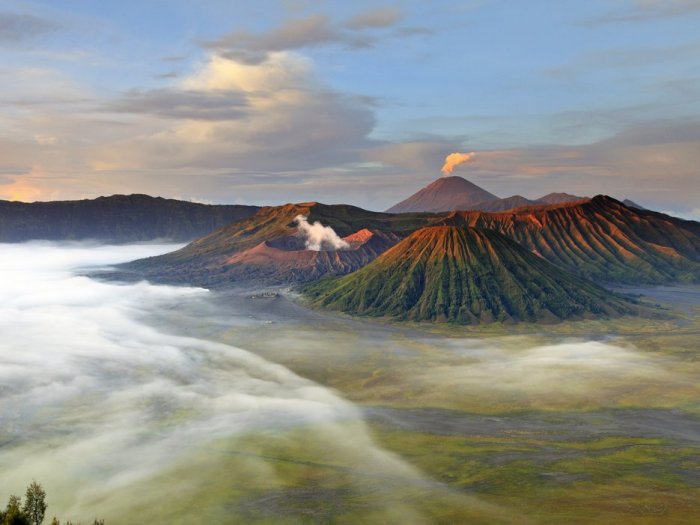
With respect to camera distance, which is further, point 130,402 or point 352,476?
point 130,402

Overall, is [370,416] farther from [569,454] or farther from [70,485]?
[70,485]

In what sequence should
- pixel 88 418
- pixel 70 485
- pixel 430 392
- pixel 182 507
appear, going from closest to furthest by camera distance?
pixel 182 507 → pixel 70 485 → pixel 88 418 → pixel 430 392

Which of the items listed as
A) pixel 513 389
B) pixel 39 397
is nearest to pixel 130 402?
pixel 39 397

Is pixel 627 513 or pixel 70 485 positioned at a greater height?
pixel 627 513

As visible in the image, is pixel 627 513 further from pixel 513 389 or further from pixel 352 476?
pixel 513 389

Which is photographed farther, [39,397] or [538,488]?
[39,397]

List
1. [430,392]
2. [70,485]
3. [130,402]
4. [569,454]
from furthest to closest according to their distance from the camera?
[430,392]
[130,402]
[569,454]
[70,485]

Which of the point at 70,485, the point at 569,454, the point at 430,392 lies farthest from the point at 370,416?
the point at 70,485

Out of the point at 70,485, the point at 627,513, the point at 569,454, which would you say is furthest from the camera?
the point at 569,454

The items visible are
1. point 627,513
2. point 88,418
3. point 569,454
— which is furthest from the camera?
point 88,418
